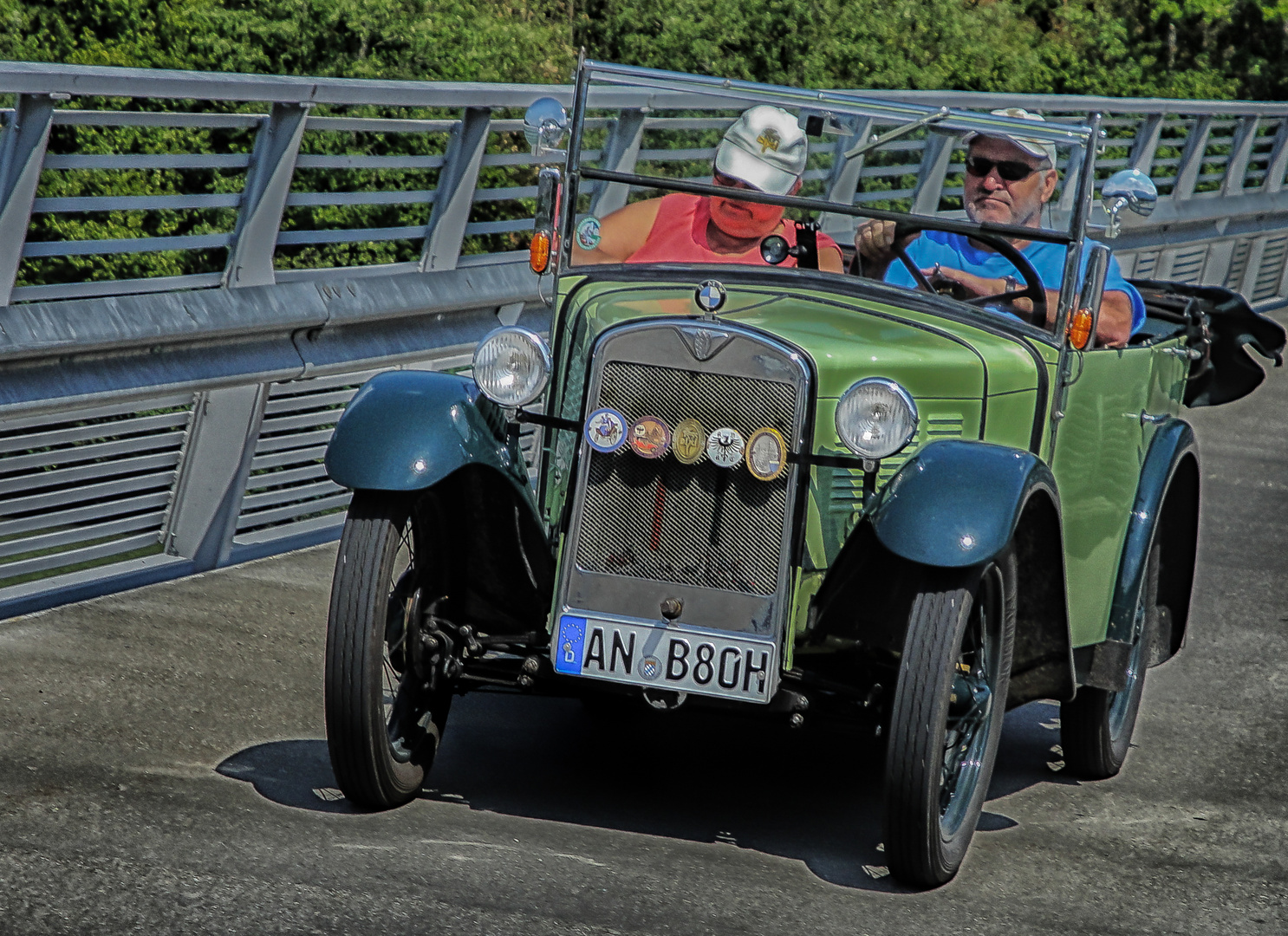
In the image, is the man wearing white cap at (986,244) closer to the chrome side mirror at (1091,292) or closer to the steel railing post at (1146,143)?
the chrome side mirror at (1091,292)

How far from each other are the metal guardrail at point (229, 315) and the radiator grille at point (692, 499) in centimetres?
81

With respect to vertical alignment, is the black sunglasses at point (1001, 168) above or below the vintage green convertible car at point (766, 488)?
above

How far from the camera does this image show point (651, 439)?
15.3ft

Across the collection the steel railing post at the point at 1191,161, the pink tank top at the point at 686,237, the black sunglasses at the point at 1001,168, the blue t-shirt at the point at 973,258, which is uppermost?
the steel railing post at the point at 1191,161

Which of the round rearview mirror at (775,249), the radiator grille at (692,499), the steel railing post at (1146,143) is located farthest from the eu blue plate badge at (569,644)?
the steel railing post at (1146,143)

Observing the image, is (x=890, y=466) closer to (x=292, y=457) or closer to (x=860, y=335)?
(x=860, y=335)

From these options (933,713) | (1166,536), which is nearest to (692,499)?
(933,713)

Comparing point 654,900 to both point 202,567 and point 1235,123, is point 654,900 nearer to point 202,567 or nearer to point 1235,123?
point 202,567

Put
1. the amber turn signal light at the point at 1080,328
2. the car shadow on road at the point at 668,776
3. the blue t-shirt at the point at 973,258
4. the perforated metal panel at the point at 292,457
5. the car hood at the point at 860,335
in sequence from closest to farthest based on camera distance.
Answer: the car hood at the point at 860,335, the car shadow on road at the point at 668,776, the amber turn signal light at the point at 1080,328, the blue t-shirt at the point at 973,258, the perforated metal panel at the point at 292,457

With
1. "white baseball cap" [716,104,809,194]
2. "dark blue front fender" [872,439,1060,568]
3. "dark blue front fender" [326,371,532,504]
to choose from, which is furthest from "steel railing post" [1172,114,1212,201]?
"dark blue front fender" [326,371,532,504]

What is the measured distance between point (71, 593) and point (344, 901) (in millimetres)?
2944

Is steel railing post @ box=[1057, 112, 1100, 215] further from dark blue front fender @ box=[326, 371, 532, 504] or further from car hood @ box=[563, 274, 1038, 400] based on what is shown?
dark blue front fender @ box=[326, 371, 532, 504]

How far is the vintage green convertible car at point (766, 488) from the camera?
15.1 ft

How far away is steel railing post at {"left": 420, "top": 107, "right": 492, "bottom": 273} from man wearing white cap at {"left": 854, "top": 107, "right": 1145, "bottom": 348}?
3.27 meters
